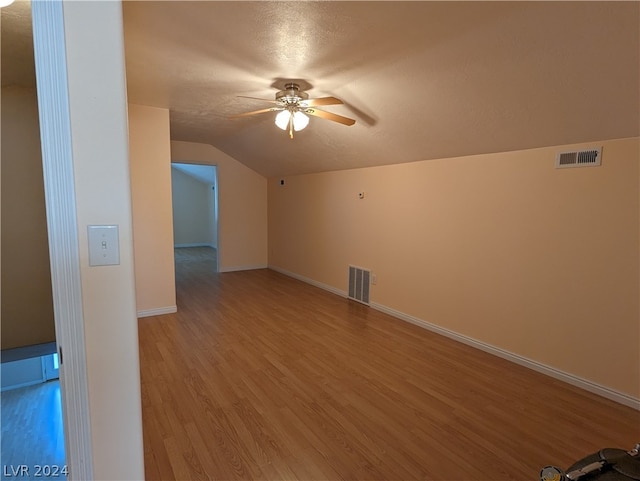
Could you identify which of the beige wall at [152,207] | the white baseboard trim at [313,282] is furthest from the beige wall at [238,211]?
the beige wall at [152,207]

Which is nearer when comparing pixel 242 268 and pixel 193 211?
pixel 242 268

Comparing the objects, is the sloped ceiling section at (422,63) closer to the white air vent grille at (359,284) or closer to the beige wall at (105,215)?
the beige wall at (105,215)

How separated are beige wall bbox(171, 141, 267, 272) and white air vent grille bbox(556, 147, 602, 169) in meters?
5.08

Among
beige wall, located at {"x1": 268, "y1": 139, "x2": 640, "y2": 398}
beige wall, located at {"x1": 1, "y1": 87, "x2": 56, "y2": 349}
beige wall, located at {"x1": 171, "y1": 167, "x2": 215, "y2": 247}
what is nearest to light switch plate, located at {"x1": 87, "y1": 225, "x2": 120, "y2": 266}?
beige wall, located at {"x1": 1, "y1": 87, "x2": 56, "y2": 349}

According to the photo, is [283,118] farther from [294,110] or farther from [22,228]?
[22,228]

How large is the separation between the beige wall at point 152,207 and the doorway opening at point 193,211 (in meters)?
5.25

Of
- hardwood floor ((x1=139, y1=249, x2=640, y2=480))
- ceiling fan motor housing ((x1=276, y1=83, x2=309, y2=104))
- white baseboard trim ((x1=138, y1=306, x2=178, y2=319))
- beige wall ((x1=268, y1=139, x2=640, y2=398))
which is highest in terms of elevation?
ceiling fan motor housing ((x1=276, y1=83, x2=309, y2=104))

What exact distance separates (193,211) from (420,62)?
8.75 m

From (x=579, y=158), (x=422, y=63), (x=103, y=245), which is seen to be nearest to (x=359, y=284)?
(x=579, y=158)

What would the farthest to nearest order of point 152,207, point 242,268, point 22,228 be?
point 242,268 < point 152,207 < point 22,228

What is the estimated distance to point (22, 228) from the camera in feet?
8.90

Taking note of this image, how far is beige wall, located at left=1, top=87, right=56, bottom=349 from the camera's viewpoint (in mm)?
2633

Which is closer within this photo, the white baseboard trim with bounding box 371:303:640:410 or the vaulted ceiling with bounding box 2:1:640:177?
the vaulted ceiling with bounding box 2:1:640:177

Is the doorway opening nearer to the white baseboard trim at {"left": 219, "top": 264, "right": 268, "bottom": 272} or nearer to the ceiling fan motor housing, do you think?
the white baseboard trim at {"left": 219, "top": 264, "right": 268, "bottom": 272}
